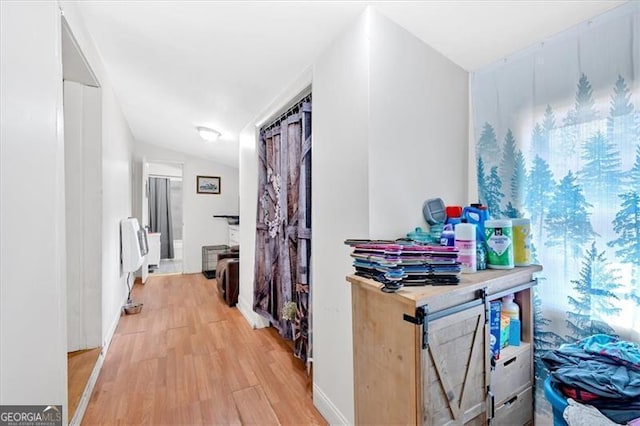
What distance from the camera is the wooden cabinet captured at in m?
0.93

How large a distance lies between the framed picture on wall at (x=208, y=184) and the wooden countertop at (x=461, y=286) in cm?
499

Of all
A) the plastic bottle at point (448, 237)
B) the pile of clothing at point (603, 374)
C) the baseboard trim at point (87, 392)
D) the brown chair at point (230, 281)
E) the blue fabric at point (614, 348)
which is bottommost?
the baseboard trim at point (87, 392)

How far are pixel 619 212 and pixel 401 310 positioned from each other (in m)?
1.01

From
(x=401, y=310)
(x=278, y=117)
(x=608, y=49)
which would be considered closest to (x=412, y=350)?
(x=401, y=310)

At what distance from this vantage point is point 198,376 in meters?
2.06

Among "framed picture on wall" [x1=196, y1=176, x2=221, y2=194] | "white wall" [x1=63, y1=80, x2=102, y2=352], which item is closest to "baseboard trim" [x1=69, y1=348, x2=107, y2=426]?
"white wall" [x1=63, y1=80, x2=102, y2=352]

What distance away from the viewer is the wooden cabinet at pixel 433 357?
93 centimetres

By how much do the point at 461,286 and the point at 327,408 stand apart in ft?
3.72

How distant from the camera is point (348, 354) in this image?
1460mm

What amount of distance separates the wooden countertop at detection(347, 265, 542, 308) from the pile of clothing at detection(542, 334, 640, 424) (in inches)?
12.5

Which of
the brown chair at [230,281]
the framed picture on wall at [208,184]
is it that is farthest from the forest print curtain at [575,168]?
the framed picture on wall at [208,184]

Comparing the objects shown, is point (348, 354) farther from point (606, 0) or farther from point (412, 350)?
point (606, 0)

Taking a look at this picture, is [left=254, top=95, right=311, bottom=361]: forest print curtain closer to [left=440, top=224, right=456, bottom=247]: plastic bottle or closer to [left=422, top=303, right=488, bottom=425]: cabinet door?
[left=440, top=224, right=456, bottom=247]: plastic bottle

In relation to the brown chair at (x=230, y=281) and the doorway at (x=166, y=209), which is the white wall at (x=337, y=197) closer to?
the brown chair at (x=230, y=281)
